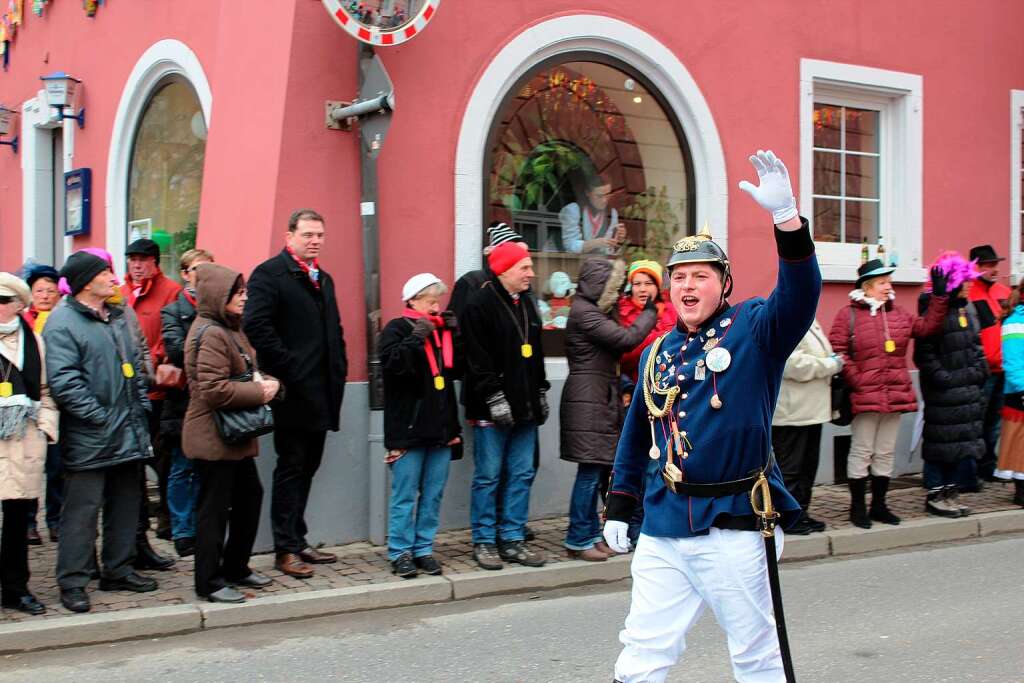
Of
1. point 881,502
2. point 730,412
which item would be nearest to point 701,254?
point 730,412

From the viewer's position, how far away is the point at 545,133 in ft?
29.8

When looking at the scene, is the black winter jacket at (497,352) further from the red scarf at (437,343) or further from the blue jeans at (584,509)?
the blue jeans at (584,509)

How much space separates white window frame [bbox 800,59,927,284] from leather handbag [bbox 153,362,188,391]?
6.14 metres

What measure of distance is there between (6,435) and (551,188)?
5.03m

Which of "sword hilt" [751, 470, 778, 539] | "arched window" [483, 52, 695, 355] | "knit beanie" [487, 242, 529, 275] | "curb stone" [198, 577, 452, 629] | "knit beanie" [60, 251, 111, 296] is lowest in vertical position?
"curb stone" [198, 577, 452, 629]

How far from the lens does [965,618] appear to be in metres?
6.02

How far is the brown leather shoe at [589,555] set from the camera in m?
7.20

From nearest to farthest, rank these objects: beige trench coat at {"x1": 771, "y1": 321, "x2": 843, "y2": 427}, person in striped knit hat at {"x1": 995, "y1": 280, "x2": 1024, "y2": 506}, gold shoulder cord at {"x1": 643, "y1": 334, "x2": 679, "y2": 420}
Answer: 1. gold shoulder cord at {"x1": 643, "y1": 334, "x2": 679, "y2": 420}
2. beige trench coat at {"x1": 771, "y1": 321, "x2": 843, "y2": 427}
3. person in striped knit hat at {"x1": 995, "y1": 280, "x2": 1024, "y2": 506}

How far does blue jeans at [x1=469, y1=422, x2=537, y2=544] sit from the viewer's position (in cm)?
709

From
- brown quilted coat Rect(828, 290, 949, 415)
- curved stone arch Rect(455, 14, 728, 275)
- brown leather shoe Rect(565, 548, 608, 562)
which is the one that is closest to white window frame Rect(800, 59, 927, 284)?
curved stone arch Rect(455, 14, 728, 275)

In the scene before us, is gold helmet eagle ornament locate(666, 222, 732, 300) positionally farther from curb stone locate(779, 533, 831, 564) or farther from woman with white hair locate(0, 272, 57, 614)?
curb stone locate(779, 533, 831, 564)

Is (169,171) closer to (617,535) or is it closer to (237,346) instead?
(237,346)

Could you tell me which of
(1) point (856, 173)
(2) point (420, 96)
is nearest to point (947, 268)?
(1) point (856, 173)

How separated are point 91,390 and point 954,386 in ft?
21.0
